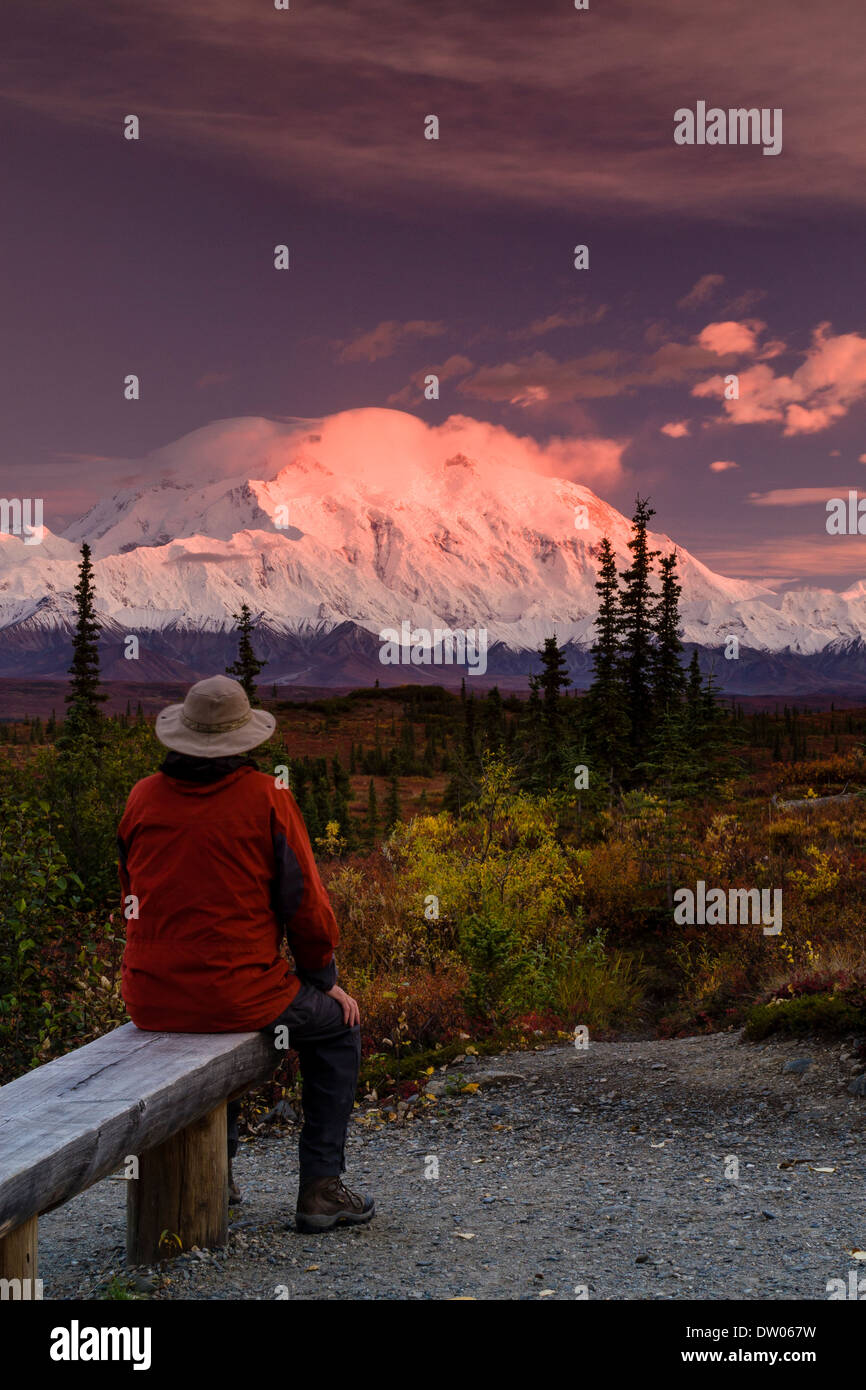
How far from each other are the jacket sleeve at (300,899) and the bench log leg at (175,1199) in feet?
2.93

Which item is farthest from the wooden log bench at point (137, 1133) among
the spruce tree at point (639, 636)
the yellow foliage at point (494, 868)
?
the spruce tree at point (639, 636)

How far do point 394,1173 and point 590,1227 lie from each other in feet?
5.99

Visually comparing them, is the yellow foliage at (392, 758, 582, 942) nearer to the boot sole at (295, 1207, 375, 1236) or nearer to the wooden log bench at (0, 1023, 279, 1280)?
the boot sole at (295, 1207, 375, 1236)

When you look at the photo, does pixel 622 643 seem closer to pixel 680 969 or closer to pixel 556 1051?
pixel 680 969

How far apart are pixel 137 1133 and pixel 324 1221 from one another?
154cm

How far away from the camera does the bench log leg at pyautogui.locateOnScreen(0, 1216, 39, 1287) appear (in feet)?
13.7

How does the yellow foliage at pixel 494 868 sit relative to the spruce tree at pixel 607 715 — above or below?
below

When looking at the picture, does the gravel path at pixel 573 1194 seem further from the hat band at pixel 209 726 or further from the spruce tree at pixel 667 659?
the spruce tree at pixel 667 659

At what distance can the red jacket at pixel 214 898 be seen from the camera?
204 inches

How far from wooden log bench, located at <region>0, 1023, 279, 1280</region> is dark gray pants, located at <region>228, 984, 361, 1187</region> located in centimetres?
21

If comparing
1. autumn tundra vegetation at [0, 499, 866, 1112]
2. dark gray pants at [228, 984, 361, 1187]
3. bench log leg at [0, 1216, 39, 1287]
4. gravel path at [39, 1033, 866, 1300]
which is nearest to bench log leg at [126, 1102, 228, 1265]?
gravel path at [39, 1033, 866, 1300]

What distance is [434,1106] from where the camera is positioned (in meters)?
8.67

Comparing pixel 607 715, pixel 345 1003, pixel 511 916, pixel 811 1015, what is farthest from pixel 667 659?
pixel 345 1003
